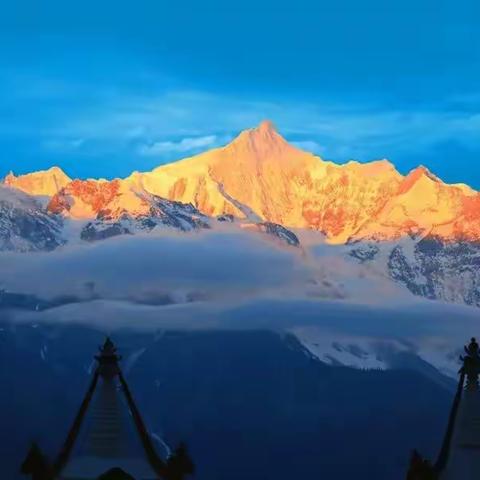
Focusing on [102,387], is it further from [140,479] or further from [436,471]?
[436,471]

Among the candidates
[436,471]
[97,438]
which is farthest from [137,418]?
[436,471]

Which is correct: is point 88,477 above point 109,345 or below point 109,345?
below

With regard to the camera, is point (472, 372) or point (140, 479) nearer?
point (140, 479)

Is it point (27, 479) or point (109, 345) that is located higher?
point (109, 345)

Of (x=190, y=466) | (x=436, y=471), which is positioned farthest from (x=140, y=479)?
(x=436, y=471)

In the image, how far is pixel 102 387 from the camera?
2170 cm

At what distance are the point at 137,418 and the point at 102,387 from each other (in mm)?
688

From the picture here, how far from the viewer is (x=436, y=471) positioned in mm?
21766

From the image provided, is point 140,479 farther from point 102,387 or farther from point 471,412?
point 471,412

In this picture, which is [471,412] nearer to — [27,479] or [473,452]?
[473,452]

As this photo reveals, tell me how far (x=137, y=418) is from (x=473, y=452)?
4.08 meters

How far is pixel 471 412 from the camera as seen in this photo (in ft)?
72.4

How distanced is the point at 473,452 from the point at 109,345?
4.61m

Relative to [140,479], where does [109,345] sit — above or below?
above
